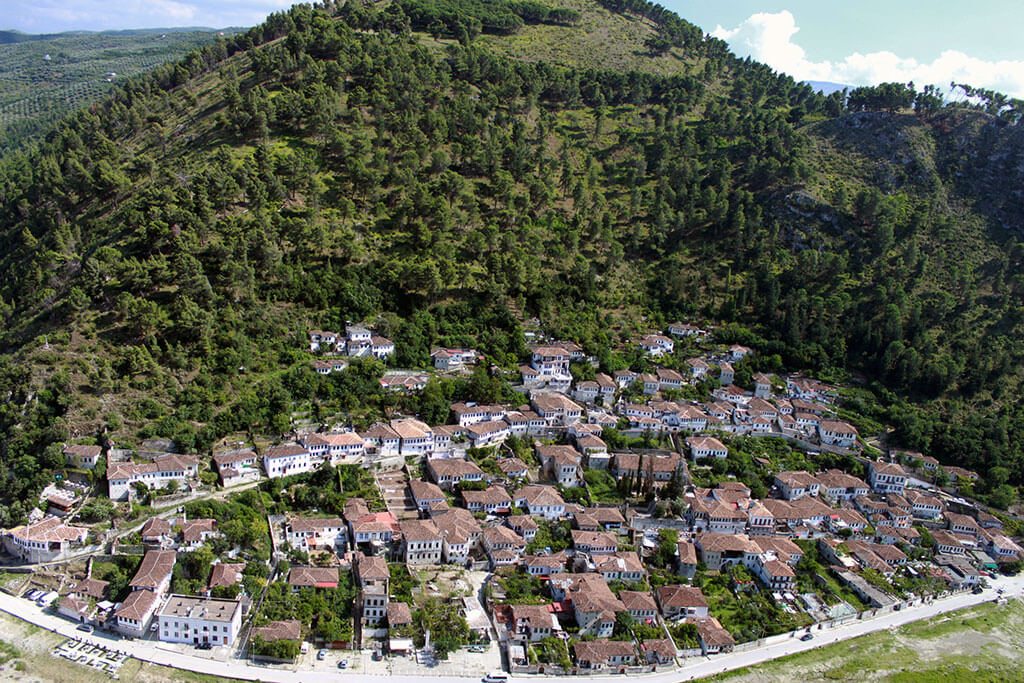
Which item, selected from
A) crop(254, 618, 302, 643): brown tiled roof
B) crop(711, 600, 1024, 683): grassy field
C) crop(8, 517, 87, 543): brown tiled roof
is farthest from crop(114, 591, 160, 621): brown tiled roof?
crop(711, 600, 1024, 683): grassy field

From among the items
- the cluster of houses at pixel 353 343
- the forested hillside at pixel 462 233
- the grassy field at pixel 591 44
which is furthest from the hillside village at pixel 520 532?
the grassy field at pixel 591 44

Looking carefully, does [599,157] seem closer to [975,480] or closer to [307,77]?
[307,77]

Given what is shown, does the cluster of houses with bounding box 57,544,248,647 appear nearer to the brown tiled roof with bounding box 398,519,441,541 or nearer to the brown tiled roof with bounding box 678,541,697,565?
the brown tiled roof with bounding box 398,519,441,541

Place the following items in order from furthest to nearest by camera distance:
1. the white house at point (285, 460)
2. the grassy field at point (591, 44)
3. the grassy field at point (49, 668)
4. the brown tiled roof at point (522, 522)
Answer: the grassy field at point (591, 44) < the white house at point (285, 460) < the brown tiled roof at point (522, 522) < the grassy field at point (49, 668)

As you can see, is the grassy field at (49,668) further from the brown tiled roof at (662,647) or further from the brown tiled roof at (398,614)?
the brown tiled roof at (662,647)

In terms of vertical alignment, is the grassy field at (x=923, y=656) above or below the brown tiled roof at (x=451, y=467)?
below
